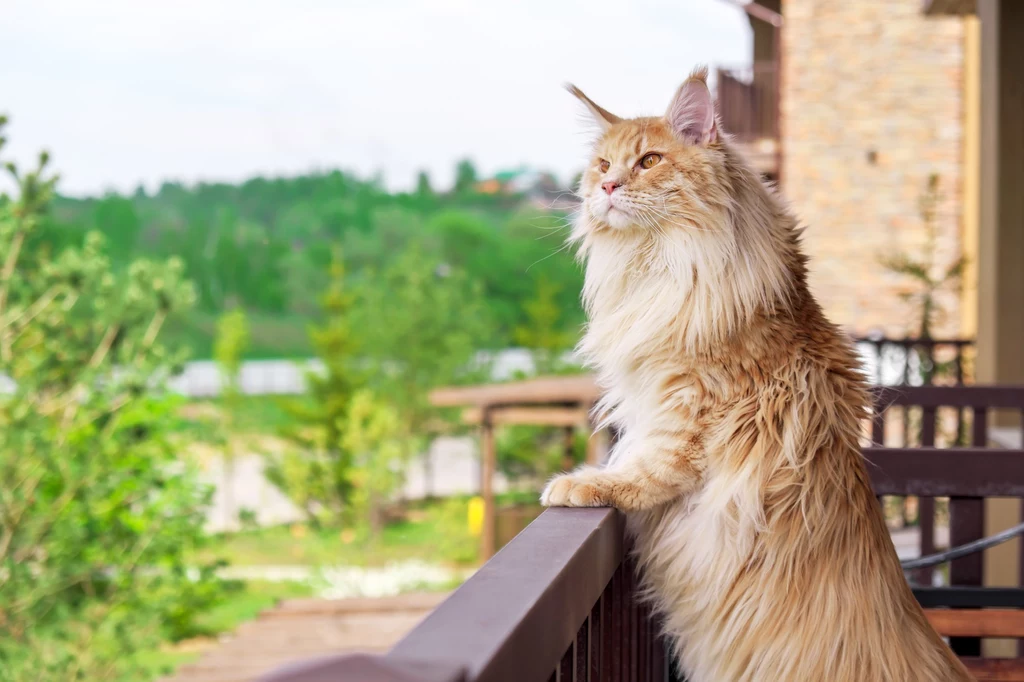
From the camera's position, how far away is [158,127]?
1151 inches

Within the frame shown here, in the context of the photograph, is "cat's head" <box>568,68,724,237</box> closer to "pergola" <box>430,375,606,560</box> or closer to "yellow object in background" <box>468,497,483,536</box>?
"pergola" <box>430,375,606,560</box>

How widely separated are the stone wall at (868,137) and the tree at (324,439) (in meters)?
9.29

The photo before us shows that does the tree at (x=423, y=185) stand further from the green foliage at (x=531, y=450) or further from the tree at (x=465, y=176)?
the green foliage at (x=531, y=450)

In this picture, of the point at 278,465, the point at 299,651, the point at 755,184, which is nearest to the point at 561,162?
the point at 278,465

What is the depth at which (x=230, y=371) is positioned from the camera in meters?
17.0

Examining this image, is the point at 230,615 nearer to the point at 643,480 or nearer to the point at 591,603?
the point at 643,480

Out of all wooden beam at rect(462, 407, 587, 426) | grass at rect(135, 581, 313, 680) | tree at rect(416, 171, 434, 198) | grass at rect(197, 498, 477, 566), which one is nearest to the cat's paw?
wooden beam at rect(462, 407, 587, 426)

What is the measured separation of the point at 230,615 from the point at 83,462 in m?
8.78

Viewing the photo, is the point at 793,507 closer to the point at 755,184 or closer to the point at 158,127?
the point at 755,184

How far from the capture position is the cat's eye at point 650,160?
1.60 meters

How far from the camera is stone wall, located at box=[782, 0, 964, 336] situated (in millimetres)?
8070

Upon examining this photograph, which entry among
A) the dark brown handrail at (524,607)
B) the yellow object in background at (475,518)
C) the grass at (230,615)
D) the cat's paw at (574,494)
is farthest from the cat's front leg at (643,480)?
the yellow object in background at (475,518)

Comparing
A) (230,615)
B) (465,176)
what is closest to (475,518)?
(230,615)

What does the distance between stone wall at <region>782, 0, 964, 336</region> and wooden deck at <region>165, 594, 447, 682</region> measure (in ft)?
14.5
